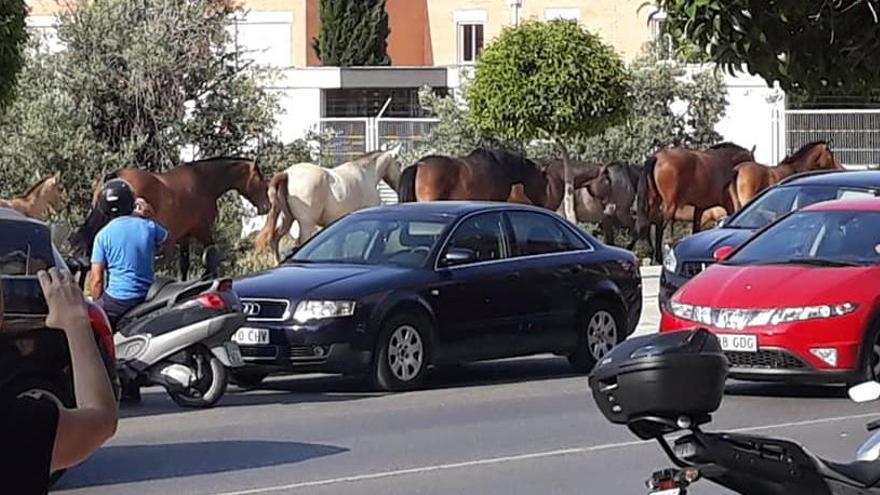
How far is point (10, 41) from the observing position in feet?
55.3

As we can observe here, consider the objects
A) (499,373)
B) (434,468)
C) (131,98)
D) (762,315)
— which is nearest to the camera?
(434,468)

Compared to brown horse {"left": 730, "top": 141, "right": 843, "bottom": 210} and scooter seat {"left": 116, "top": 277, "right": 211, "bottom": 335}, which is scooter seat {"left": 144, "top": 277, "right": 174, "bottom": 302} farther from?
brown horse {"left": 730, "top": 141, "right": 843, "bottom": 210}

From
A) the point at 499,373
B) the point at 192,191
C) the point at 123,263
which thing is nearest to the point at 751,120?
the point at 192,191

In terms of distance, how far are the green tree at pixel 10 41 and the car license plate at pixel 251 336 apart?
3.70 metres

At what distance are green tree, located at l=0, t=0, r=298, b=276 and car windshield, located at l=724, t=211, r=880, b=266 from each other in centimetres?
1227

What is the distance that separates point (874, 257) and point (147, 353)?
19.6 feet

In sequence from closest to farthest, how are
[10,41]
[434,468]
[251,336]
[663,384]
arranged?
[663,384], [434,468], [251,336], [10,41]

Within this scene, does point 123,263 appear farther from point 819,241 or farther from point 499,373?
point 819,241

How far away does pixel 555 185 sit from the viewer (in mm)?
32062

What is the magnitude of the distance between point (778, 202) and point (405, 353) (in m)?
5.65

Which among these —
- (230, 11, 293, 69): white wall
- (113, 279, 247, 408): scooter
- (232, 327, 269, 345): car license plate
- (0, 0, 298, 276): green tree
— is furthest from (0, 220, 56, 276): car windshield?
(230, 11, 293, 69): white wall

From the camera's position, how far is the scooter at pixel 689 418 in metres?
5.25

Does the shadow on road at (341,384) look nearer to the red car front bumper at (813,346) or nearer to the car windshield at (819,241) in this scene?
the car windshield at (819,241)

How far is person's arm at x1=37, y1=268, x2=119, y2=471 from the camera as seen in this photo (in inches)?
154
